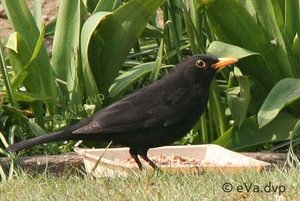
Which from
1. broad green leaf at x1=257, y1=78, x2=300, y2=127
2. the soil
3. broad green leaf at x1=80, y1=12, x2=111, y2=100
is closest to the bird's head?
broad green leaf at x1=257, y1=78, x2=300, y2=127

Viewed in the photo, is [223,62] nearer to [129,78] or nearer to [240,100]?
[240,100]

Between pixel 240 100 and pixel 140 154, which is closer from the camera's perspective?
pixel 140 154

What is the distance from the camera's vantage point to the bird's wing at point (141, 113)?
6.61 m

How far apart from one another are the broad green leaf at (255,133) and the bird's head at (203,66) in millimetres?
745

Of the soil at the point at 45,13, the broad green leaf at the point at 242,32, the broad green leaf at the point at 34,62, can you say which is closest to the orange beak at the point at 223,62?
the broad green leaf at the point at 242,32

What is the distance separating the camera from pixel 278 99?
23.5ft

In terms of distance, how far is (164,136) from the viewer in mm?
6625

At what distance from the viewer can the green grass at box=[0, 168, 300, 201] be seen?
5.54m

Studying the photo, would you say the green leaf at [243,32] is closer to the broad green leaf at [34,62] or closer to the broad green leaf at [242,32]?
the broad green leaf at [242,32]

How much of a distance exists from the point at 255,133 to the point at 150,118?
1.11 metres

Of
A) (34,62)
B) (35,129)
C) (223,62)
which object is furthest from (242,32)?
(35,129)

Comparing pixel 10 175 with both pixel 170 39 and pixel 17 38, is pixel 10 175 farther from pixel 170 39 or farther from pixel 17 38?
pixel 170 39

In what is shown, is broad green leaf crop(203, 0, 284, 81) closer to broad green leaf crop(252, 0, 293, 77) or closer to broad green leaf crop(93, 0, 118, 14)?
broad green leaf crop(252, 0, 293, 77)

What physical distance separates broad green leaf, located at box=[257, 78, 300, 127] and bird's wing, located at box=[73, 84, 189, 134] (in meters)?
0.64
